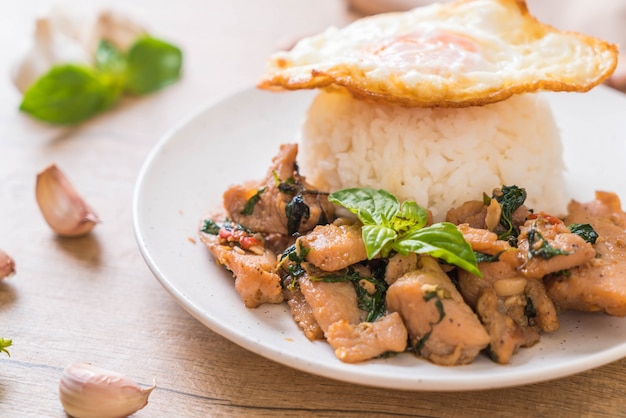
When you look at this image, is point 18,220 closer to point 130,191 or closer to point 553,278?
point 130,191

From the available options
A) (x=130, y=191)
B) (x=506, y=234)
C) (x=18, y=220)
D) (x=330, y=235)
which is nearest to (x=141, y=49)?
(x=130, y=191)

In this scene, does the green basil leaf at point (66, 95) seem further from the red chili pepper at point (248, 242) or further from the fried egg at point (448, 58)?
the red chili pepper at point (248, 242)

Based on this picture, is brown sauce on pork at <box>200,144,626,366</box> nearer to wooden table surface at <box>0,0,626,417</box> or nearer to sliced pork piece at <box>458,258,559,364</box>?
sliced pork piece at <box>458,258,559,364</box>

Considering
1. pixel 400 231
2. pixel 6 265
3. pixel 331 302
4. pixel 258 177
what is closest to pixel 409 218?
pixel 400 231

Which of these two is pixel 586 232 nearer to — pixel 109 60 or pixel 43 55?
pixel 109 60

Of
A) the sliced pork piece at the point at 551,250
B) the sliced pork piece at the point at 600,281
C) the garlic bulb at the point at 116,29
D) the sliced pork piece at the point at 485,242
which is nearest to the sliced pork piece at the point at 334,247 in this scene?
the sliced pork piece at the point at 485,242

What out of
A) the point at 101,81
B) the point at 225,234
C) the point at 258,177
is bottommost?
the point at 258,177

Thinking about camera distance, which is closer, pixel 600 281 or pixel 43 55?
pixel 600 281
